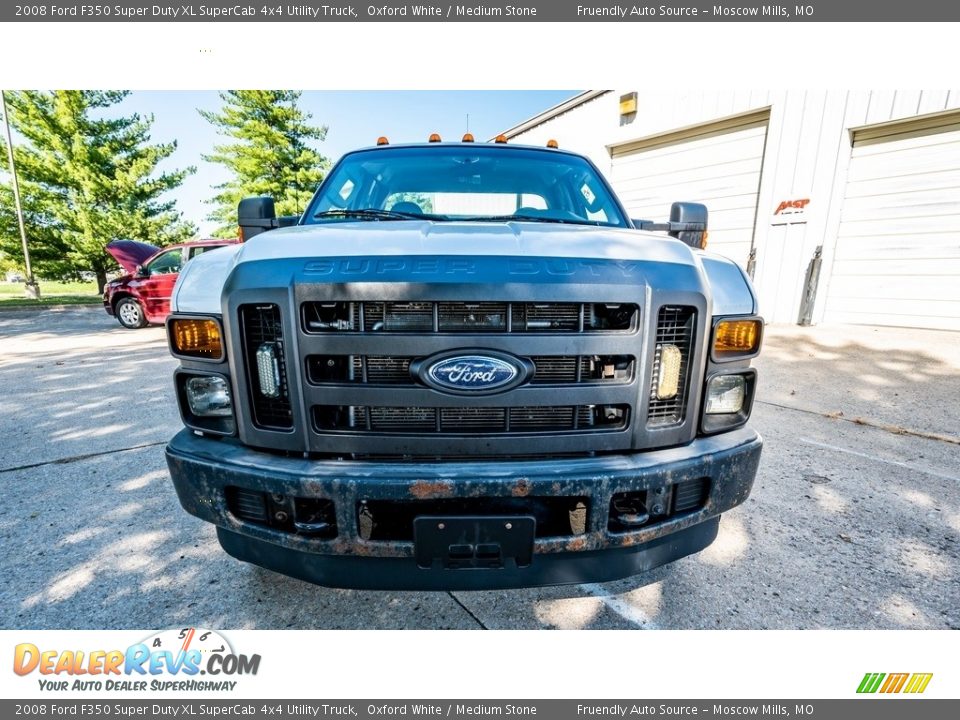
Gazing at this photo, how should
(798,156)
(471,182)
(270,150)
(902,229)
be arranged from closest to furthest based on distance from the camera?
1. (471,182)
2. (902,229)
3. (798,156)
4. (270,150)

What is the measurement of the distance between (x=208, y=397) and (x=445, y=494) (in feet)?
3.29

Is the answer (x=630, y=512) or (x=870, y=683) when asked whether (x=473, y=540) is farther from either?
(x=870, y=683)

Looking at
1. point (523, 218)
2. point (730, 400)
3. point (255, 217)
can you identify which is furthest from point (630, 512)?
point (255, 217)

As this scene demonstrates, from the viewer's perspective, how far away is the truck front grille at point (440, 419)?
61.8 inches

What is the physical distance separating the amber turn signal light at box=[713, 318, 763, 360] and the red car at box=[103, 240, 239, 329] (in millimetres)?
10351

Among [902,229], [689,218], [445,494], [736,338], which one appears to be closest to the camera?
[445,494]

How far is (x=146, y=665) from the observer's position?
65.1 inches

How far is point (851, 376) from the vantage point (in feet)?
18.2

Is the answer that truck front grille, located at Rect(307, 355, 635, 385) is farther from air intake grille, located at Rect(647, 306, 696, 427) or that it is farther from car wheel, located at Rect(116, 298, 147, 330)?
car wheel, located at Rect(116, 298, 147, 330)

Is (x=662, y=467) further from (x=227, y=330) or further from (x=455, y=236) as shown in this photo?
(x=227, y=330)

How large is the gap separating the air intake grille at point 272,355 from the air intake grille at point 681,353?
4.23 feet

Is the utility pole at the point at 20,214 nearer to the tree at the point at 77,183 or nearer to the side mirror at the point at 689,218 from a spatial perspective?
the tree at the point at 77,183

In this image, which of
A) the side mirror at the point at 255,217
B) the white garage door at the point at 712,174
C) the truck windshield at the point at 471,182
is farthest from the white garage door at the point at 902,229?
the side mirror at the point at 255,217

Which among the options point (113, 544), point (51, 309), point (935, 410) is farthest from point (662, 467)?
point (51, 309)
